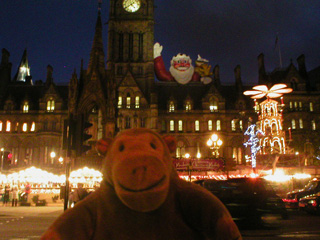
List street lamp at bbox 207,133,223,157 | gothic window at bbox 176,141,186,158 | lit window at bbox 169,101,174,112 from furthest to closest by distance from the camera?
1. lit window at bbox 169,101,174,112
2. gothic window at bbox 176,141,186,158
3. street lamp at bbox 207,133,223,157

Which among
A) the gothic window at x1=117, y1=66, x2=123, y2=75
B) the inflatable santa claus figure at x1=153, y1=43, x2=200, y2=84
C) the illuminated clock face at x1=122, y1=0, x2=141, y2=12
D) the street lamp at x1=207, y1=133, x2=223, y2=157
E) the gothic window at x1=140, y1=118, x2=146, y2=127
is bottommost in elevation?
the street lamp at x1=207, y1=133, x2=223, y2=157

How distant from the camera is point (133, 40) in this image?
49.7 m

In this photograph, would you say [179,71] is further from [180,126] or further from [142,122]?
[142,122]

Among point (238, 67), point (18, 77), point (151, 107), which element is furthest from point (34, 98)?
point (238, 67)

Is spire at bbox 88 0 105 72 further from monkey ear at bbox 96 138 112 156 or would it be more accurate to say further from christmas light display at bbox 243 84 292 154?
monkey ear at bbox 96 138 112 156

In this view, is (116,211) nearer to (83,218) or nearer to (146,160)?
(83,218)

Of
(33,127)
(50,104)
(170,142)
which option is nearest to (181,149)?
(50,104)

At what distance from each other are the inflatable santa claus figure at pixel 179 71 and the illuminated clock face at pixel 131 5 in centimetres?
1041

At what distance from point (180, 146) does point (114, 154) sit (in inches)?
1722

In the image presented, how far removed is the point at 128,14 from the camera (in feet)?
167

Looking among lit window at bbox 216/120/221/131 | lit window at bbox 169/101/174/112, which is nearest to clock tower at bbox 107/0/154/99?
lit window at bbox 169/101/174/112

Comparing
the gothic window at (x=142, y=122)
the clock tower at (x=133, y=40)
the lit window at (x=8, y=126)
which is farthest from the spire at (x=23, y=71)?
the gothic window at (x=142, y=122)

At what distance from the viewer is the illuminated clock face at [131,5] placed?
168ft

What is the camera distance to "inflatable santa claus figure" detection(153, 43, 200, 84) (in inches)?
2162
